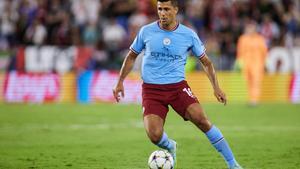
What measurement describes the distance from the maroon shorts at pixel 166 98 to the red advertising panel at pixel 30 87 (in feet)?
48.0

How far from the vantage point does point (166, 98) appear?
10359 mm

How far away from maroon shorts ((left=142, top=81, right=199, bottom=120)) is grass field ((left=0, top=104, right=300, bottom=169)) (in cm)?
134

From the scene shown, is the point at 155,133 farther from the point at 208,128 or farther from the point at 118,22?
the point at 118,22

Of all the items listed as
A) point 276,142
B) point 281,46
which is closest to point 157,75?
point 276,142

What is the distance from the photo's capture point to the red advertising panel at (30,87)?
24.7 metres

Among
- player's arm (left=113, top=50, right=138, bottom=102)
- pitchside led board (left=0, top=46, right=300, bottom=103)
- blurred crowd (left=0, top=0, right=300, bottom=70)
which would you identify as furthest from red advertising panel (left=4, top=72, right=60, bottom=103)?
player's arm (left=113, top=50, right=138, bottom=102)

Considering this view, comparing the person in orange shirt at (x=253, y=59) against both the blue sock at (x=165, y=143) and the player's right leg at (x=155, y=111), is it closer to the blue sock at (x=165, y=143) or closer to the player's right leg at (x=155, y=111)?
the blue sock at (x=165, y=143)

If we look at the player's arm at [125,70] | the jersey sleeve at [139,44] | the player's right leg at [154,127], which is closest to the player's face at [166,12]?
the jersey sleeve at [139,44]

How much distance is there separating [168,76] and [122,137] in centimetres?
591

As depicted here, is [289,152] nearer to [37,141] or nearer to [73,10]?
[37,141]

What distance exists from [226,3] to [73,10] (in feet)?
18.5

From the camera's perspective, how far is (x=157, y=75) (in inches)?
410

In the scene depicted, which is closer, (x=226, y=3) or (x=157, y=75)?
(x=157, y=75)

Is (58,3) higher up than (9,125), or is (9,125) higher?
(58,3)
